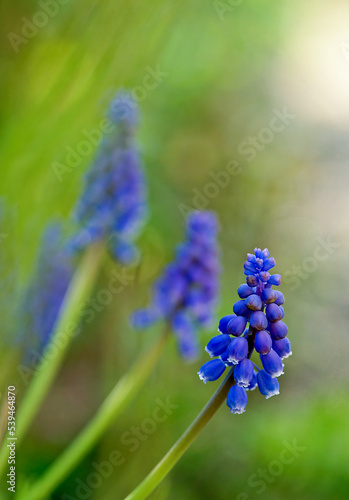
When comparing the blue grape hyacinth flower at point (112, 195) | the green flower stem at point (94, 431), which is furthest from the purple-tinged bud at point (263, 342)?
the blue grape hyacinth flower at point (112, 195)

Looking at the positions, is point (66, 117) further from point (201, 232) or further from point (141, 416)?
point (141, 416)

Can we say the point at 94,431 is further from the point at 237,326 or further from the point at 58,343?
the point at 237,326

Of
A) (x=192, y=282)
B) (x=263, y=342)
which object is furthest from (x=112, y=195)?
(x=263, y=342)

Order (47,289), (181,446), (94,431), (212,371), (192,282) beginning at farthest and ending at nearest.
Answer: (47,289)
(192,282)
(94,431)
(212,371)
(181,446)

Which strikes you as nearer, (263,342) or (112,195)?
(263,342)

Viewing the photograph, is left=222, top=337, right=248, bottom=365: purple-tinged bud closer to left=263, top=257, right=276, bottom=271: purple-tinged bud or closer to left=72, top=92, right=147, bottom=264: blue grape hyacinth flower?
left=263, top=257, right=276, bottom=271: purple-tinged bud

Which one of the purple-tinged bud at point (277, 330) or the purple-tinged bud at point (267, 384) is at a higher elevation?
the purple-tinged bud at point (277, 330)

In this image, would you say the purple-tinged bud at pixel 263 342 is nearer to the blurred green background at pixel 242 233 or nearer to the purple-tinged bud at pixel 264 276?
the purple-tinged bud at pixel 264 276
